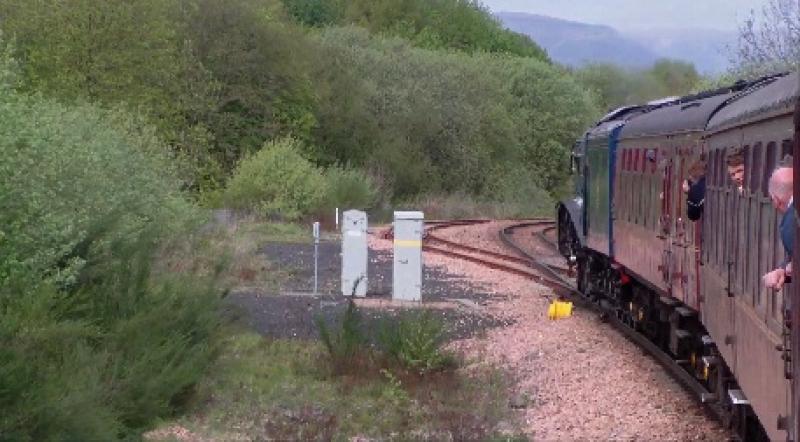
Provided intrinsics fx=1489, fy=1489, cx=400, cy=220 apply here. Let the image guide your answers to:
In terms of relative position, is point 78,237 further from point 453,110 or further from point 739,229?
point 453,110

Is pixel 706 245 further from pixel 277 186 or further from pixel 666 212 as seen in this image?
pixel 277 186

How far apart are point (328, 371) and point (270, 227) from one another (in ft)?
73.2

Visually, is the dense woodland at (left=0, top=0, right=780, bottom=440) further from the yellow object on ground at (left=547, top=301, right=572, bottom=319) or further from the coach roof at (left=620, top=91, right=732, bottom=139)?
the yellow object on ground at (left=547, top=301, right=572, bottom=319)

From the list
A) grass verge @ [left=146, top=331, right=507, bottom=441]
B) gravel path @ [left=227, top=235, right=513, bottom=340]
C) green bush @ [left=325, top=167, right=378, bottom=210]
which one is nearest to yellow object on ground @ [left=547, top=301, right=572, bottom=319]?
gravel path @ [left=227, top=235, right=513, bottom=340]

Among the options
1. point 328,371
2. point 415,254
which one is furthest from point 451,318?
point 328,371

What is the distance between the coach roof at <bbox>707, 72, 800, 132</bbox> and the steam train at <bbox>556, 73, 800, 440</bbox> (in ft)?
0.08

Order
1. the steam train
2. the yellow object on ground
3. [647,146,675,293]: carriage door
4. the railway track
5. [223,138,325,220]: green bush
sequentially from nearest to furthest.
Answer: the steam train
the railway track
[647,146,675,293]: carriage door
the yellow object on ground
[223,138,325,220]: green bush

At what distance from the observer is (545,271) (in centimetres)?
2878

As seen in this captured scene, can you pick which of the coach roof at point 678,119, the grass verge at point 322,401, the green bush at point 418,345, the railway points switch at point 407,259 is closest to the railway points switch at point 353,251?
the railway points switch at point 407,259

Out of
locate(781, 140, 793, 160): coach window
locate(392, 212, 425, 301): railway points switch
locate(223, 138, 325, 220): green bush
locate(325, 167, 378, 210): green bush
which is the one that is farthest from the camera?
locate(325, 167, 378, 210): green bush

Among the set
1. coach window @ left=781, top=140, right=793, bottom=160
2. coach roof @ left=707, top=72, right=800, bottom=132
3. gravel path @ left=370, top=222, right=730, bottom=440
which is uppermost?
coach roof @ left=707, top=72, right=800, bottom=132

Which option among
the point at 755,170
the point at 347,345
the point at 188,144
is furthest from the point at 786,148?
the point at 188,144

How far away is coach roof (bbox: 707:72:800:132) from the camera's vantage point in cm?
827

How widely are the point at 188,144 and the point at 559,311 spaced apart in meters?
26.0
